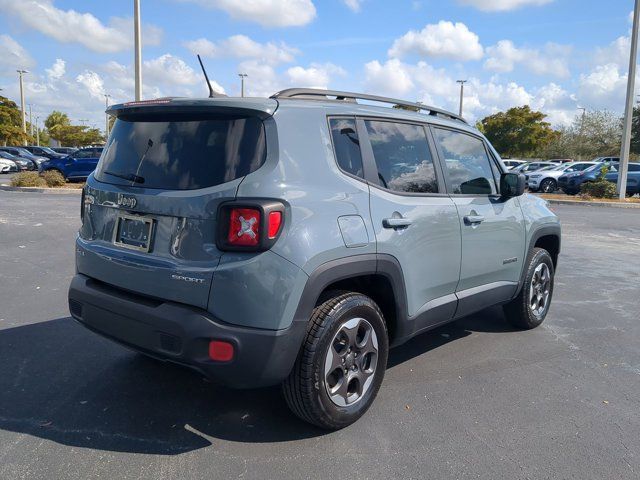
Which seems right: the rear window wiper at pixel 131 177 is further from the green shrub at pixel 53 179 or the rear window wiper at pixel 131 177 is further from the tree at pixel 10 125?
the tree at pixel 10 125

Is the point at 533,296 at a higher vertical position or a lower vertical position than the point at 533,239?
lower

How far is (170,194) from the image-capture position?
9.80 ft

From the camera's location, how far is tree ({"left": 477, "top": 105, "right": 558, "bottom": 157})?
50156 mm

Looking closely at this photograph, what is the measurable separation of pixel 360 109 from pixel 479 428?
210 centimetres

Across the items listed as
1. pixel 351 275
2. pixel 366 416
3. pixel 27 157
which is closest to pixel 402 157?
pixel 351 275

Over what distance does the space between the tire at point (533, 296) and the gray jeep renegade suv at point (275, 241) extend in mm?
1413

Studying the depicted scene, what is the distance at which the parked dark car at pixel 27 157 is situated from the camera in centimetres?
3322

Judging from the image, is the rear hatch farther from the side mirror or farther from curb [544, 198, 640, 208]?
curb [544, 198, 640, 208]

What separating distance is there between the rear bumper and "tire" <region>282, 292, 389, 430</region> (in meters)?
0.14

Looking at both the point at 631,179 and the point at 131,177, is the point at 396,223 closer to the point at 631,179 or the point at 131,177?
the point at 131,177

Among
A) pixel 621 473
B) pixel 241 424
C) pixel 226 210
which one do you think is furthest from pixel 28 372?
pixel 621 473

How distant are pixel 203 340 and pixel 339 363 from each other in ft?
2.80

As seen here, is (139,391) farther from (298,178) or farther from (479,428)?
(479,428)

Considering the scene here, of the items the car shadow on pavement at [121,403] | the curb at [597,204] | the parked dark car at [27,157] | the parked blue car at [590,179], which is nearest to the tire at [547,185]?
the parked blue car at [590,179]
